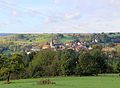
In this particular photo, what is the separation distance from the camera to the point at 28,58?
94688 millimetres

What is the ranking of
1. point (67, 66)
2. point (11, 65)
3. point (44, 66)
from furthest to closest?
1. point (44, 66)
2. point (67, 66)
3. point (11, 65)

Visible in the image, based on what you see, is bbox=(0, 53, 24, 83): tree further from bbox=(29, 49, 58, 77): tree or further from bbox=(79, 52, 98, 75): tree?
bbox=(79, 52, 98, 75): tree

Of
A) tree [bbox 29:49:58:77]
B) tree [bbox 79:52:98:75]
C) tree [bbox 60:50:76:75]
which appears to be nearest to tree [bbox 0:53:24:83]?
tree [bbox 29:49:58:77]

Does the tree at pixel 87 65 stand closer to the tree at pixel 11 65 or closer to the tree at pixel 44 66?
the tree at pixel 44 66

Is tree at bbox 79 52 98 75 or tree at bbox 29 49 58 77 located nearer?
tree at bbox 79 52 98 75

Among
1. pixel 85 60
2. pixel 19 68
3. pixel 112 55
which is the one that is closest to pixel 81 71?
pixel 85 60

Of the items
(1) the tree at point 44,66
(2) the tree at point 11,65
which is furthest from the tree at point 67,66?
(2) the tree at point 11,65

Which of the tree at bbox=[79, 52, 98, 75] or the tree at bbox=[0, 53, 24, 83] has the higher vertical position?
the tree at bbox=[0, 53, 24, 83]

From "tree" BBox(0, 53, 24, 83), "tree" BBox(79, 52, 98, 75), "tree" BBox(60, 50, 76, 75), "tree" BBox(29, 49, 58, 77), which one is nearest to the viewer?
"tree" BBox(0, 53, 24, 83)

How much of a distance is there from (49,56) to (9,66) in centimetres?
3477

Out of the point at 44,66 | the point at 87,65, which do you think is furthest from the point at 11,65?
the point at 87,65

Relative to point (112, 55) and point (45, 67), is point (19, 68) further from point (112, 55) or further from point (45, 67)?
point (112, 55)

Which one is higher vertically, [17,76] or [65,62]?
[65,62]

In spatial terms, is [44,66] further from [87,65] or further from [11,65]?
[11,65]
